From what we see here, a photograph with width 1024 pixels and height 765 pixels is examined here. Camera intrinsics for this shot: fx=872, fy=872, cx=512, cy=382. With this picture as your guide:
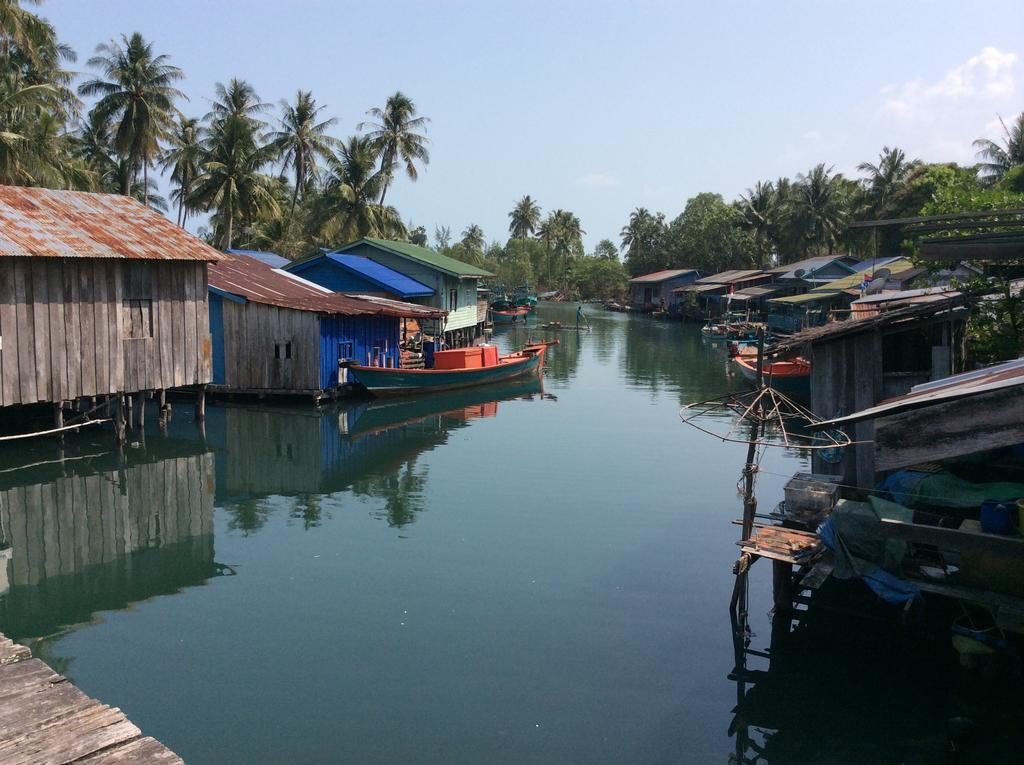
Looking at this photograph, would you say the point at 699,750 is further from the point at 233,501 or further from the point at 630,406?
the point at 630,406

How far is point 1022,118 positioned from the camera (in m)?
45.3

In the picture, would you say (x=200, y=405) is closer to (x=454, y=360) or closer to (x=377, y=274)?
(x=454, y=360)

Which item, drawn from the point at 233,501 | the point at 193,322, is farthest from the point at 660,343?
the point at 233,501

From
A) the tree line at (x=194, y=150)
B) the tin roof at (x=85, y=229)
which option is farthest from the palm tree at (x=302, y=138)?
the tin roof at (x=85, y=229)

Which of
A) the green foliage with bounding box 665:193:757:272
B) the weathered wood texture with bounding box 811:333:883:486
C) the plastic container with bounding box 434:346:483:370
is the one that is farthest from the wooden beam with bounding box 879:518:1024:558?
the green foliage with bounding box 665:193:757:272

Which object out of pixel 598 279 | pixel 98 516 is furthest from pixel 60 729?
pixel 598 279

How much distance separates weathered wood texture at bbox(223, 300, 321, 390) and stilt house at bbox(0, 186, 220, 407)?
3963mm

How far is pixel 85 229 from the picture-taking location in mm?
19172

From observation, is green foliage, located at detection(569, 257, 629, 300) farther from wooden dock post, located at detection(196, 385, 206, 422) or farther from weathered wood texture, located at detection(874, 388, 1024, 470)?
weathered wood texture, located at detection(874, 388, 1024, 470)

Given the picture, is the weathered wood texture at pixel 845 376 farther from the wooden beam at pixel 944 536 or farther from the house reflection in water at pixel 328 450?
the house reflection in water at pixel 328 450

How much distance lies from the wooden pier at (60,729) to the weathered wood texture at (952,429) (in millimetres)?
5414

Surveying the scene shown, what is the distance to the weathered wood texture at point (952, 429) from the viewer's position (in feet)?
21.0

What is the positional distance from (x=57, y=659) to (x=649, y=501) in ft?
33.3

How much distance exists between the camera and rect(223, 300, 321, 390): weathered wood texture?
2609 cm
